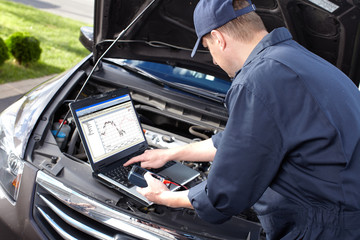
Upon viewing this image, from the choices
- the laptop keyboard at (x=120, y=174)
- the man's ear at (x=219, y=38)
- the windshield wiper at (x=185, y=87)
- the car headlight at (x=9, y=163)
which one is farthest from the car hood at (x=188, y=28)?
the laptop keyboard at (x=120, y=174)

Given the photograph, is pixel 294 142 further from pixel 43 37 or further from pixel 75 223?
pixel 43 37

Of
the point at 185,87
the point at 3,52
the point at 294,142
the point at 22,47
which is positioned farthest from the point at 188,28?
Result: the point at 22,47

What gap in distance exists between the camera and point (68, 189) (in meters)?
1.86

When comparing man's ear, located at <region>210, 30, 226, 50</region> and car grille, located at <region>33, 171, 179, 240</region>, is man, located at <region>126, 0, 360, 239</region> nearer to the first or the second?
man's ear, located at <region>210, 30, 226, 50</region>

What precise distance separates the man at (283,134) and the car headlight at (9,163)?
3.44 ft

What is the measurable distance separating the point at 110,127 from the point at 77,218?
53 cm

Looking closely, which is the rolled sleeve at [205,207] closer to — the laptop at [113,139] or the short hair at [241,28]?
the laptop at [113,139]

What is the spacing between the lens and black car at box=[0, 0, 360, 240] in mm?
1820

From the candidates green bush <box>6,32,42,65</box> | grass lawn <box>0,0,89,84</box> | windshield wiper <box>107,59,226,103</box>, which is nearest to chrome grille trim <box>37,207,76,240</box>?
windshield wiper <box>107,59,226,103</box>

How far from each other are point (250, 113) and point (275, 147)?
14 centimetres

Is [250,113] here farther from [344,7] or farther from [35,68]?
[35,68]

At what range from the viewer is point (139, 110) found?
8.89ft

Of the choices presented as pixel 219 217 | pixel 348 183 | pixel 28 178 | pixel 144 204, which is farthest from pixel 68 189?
pixel 348 183

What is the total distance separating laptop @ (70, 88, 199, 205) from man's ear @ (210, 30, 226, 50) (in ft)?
2.82
